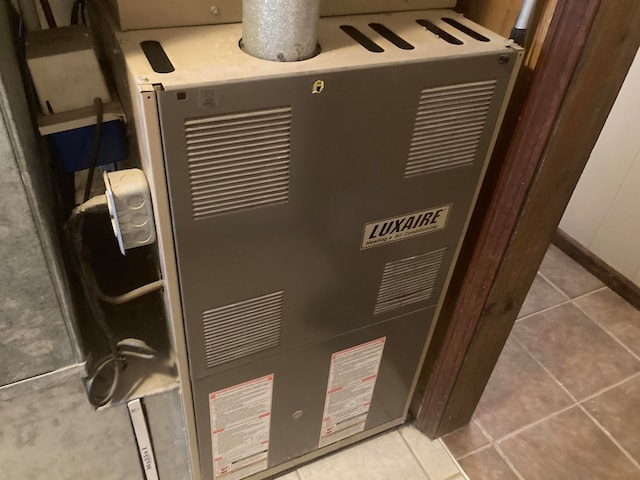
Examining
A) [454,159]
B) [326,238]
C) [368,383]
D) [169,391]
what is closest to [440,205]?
[454,159]

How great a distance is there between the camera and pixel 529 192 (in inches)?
40.8

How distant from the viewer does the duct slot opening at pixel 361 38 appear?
0.84m

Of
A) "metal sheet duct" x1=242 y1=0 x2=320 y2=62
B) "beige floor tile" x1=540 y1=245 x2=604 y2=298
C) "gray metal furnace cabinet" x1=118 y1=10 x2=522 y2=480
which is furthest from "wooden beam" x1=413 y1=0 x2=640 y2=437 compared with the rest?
"beige floor tile" x1=540 y1=245 x2=604 y2=298

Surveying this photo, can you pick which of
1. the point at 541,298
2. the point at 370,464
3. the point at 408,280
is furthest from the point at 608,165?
the point at 370,464

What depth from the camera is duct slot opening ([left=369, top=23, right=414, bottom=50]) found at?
86cm

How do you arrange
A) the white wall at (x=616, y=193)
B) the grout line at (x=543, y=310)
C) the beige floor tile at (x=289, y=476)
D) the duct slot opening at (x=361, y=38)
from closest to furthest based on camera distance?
the duct slot opening at (x=361, y=38) → the beige floor tile at (x=289, y=476) → the white wall at (x=616, y=193) → the grout line at (x=543, y=310)

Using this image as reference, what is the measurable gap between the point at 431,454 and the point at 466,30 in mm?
1088

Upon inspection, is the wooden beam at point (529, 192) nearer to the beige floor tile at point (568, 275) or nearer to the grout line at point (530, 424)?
the grout line at point (530, 424)

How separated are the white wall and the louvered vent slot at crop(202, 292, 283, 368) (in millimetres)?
1429

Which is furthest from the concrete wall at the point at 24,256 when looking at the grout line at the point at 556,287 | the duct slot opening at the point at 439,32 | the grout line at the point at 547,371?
the grout line at the point at 556,287

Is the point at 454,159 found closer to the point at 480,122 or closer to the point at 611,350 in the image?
the point at 480,122

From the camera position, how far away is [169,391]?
3.65ft

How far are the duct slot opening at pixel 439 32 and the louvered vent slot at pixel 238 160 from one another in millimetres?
310

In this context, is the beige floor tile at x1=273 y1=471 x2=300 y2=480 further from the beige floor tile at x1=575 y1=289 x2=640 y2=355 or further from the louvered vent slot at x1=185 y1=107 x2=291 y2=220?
the beige floor tile at x1=575 y1=289 x2=640 y2=355
